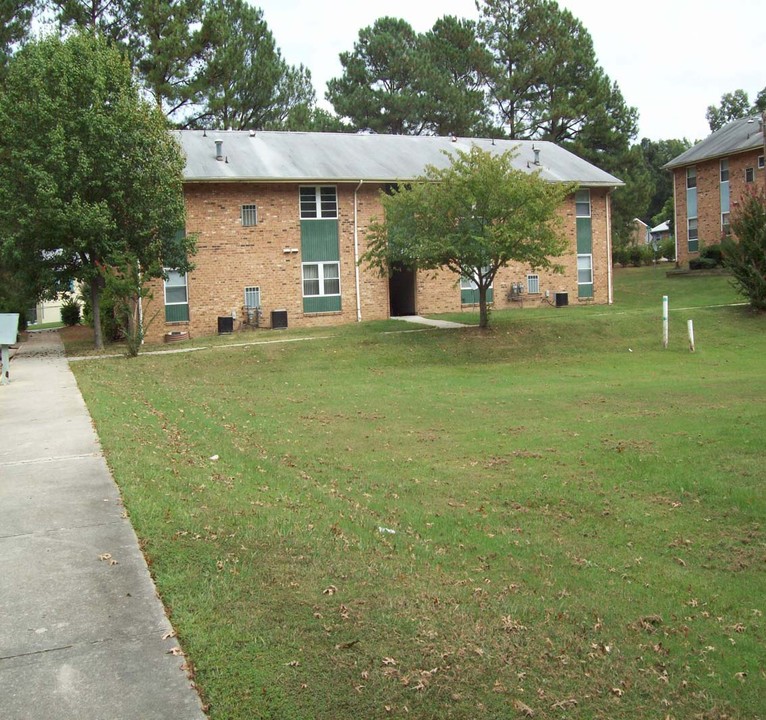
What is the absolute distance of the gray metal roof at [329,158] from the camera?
1260 inches

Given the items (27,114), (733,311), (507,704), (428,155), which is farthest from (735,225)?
(507,704)

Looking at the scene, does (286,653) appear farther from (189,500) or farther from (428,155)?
(428,155)

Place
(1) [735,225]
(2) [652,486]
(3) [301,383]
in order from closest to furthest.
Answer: (2) [652,486] → (3) [301,383] → (1) [735,225]

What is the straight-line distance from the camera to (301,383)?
19.8 meters

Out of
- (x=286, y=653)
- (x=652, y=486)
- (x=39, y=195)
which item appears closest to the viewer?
(x=286, y=653)

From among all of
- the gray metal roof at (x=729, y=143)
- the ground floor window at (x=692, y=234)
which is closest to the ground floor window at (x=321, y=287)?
the gray metal roof at (x=729, y=143)

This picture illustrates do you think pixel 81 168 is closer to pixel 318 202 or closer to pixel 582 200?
pixel 318 202

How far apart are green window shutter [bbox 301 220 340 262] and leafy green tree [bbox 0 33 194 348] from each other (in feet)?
21.5

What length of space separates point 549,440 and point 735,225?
2212 cm

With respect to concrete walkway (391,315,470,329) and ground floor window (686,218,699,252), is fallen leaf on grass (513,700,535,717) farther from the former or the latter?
ground floor window (686,218,699,252)

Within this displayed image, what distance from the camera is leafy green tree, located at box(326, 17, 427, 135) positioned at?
54.0m

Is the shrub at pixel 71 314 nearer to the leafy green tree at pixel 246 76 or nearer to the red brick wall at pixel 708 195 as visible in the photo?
the leafy green tree at pixel 246 76

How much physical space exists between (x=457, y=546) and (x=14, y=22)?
36633 mm

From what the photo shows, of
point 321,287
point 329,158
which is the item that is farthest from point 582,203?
point 321,287
